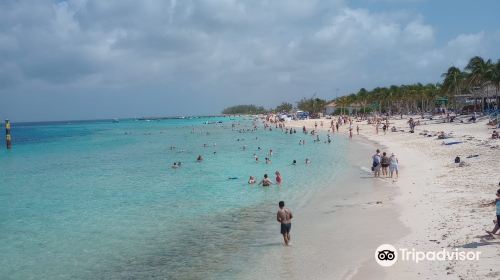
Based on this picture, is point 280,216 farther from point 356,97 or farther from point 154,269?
point 356,97

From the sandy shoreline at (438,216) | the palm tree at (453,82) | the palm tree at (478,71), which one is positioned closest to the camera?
the sandy shoreline at (438,216)

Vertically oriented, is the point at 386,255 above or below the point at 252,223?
above

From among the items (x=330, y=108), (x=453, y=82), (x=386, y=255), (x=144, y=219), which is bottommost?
(x=144, y=219)

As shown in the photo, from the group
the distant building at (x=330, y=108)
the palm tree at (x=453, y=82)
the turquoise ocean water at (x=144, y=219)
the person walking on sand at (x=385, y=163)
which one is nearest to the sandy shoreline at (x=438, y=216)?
the person walking on sand at (x=385, y=163)

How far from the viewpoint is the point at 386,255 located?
1007 centimetres

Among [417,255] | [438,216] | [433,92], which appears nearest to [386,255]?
[417,255]

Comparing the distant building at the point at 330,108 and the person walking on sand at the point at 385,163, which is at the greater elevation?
the distant building at the point at 330,108

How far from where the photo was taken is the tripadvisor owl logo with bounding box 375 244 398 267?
31.7 ft

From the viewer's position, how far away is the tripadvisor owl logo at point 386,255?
9664mm

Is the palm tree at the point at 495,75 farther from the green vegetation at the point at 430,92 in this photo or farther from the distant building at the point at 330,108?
the distant building at the point at 330,108

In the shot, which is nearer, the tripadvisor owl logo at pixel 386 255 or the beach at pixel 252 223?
the tripadvisor owl logo at pixel 386 255

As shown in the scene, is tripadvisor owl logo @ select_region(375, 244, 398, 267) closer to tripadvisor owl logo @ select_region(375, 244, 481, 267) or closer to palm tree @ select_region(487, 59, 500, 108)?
tripadvisor owl logo @ select_region(375, 244, 481, 267)

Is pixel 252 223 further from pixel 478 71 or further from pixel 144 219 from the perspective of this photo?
pixel 478 71

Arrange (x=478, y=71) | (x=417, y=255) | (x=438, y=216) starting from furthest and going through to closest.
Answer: (x=478, y=71) < (x=438, y=216) < (x=417, y=255)
